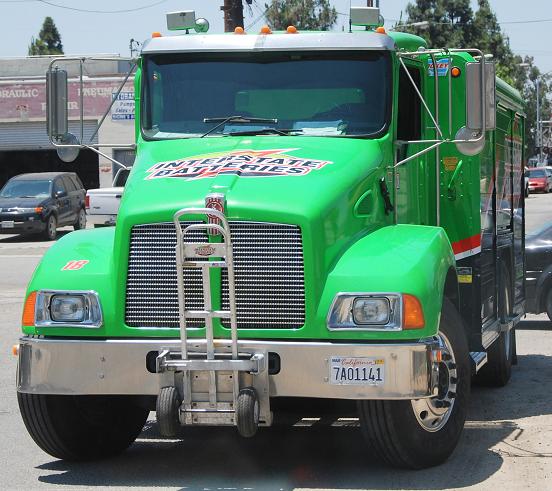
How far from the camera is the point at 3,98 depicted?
4622cm

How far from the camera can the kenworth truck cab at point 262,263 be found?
6793 millimetres

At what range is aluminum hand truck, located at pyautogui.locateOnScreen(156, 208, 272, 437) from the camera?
22.2 ft

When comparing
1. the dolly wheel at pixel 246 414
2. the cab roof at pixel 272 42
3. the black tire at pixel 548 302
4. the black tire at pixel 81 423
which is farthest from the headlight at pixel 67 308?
the black tire at pixel 548 302

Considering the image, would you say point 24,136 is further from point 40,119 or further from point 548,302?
point 548,302

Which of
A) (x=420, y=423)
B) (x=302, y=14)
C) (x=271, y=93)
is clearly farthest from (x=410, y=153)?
(x=302, y=14)

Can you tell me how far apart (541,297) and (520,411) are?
5.73m

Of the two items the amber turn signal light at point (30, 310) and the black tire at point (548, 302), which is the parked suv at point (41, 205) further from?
the amber turn signal light at point (30, 310)

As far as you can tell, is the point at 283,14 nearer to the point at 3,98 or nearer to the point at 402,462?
the point at 3,98

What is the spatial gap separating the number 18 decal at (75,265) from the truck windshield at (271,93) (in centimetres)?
129

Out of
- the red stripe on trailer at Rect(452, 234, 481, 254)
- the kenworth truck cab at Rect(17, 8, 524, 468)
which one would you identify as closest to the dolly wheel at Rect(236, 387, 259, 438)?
the kenworth truck cab at Rect(17, 8, 524, 468)

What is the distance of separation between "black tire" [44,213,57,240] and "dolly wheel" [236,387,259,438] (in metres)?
26.3

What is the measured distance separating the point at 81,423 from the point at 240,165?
1.87m

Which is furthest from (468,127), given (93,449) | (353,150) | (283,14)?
(283,14)

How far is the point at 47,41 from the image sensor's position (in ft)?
366
